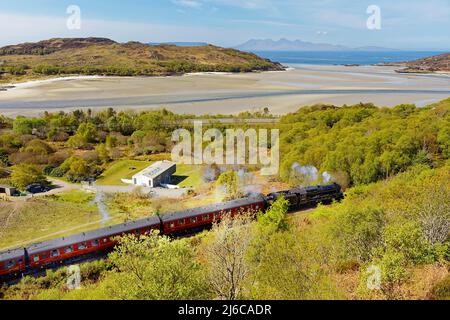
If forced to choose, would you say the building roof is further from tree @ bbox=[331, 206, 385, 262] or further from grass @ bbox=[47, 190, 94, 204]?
tree @ bbox=[331, 206, 385, 262]

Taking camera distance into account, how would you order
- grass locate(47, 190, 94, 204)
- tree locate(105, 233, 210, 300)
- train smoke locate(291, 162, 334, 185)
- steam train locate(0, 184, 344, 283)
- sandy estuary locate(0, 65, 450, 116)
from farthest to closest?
sandy estuary locate(0, 65, 450, 116) < train smoke locate(291, 162, 334, 185) < grass locate(47, 190, 94, 204) < steam train locate(0, 184, 344, 283) < tree locate(105, 233, 210, 300)

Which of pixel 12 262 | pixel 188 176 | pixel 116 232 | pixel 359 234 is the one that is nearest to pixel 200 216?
pixel 116 232

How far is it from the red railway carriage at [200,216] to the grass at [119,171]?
20209mm

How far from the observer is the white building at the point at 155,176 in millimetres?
46031

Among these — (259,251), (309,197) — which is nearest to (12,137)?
(309,197)

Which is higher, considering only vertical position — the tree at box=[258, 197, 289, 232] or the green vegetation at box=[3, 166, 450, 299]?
the green vegetation at box=[3, 166, 450, 299]

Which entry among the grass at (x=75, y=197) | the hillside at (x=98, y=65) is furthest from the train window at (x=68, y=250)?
the hillside at (x=98, y=65)

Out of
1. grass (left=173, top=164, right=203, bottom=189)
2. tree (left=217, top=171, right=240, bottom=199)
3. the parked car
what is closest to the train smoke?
tree (left=217, top=171, right=240, bottom=199)

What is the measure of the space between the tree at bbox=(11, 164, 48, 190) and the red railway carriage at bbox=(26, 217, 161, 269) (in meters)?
23.2

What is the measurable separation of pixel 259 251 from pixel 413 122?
34.3 meters

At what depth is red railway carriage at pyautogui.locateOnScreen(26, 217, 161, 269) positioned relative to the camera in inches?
968

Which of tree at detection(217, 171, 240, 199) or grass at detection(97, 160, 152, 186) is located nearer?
tree at detection(217, 171, 240, 199)
